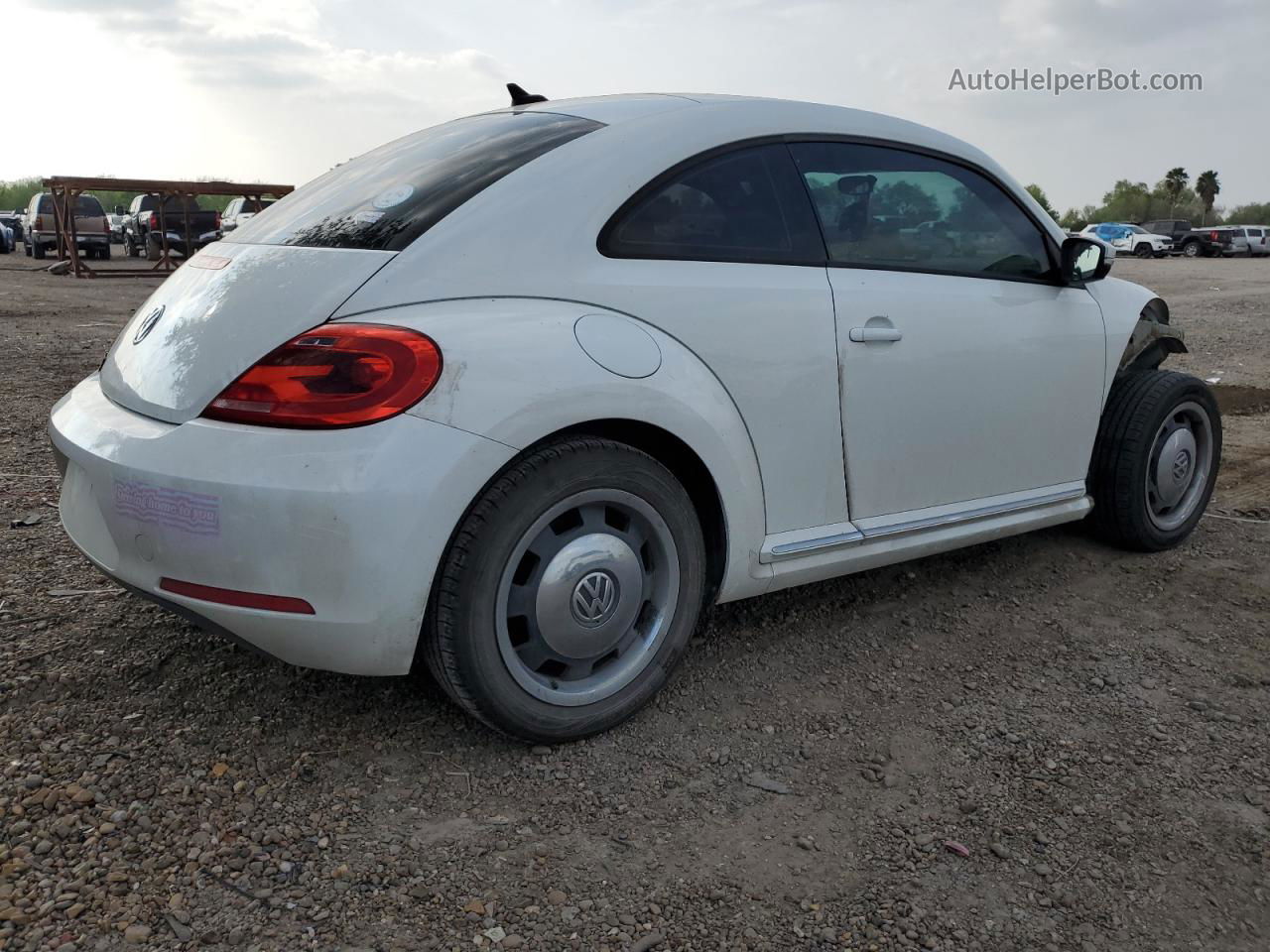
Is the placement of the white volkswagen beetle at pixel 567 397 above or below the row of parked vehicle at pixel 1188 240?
below

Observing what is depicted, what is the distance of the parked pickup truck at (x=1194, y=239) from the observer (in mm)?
38875

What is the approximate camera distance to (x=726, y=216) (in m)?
2.82

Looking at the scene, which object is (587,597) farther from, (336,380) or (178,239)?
(178,239)

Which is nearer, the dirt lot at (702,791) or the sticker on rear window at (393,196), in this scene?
the dirt lot at (702,791)

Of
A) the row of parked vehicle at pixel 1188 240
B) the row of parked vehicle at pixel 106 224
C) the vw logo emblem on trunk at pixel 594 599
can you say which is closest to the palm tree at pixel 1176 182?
the row of parked vehicle at pixel 1188 240

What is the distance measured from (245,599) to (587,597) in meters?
0.77

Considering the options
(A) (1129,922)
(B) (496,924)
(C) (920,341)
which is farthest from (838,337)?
(B) (496,924)

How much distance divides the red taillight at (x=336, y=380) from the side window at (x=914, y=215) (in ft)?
4.45

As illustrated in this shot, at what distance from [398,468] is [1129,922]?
1.69 m

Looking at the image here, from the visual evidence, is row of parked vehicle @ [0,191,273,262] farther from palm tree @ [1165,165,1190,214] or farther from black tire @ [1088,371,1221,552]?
palm tree @ [1165,165,1190,214]

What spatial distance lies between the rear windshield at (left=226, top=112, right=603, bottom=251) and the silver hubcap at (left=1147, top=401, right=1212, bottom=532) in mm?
2610

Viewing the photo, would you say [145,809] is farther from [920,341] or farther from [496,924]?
[920,341]

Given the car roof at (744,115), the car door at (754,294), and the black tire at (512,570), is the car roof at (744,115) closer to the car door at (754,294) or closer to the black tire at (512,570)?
the car door at (754,294)

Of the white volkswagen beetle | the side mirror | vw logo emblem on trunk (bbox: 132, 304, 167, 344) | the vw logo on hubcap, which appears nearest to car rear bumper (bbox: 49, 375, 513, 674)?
the white volkswagen beetle
